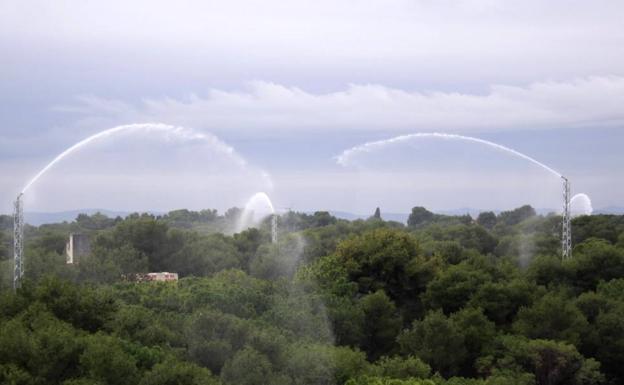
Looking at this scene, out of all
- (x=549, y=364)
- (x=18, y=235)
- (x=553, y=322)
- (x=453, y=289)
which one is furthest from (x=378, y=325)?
(x=18, y=235)

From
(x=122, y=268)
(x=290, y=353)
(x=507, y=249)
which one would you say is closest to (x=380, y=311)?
(x=290, y=353)

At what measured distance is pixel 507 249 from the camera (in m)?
96.2

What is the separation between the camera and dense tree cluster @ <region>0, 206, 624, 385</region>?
3384cm

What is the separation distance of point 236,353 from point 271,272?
104 ft

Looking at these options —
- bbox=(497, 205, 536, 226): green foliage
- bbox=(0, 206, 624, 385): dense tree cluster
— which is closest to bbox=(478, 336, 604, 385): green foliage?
bbox=(0, 206, 624, 385): dense tree cluster

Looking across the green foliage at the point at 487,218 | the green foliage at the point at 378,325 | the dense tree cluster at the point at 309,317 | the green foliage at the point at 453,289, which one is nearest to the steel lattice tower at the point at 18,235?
the dense tree cluster at the point at 309,317

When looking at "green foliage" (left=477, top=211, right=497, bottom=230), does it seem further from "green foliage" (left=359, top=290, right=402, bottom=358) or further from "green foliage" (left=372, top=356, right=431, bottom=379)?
"green foliage" (left=372, top=356, right=431, bottom=379)

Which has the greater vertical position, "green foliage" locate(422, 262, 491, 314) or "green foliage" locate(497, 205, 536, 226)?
"green foliage" locate(497, 205, 536, 226)

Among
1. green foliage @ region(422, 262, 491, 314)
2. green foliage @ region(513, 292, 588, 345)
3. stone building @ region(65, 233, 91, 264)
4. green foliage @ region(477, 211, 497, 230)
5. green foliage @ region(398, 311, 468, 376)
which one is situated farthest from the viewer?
green foliage @ region(477, 211, 497, 230)

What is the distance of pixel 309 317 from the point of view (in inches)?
1780

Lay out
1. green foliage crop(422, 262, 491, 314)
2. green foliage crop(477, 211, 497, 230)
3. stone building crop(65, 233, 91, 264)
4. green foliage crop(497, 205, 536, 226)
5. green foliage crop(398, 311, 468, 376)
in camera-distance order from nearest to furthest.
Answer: green foliage crop(398, 311, 468, 376) < green foliage crop(422, 262, 491, 314) < stone building crop(65, 233, 91, 264) < green foliage crop(497, 205, 536, 226) < green foliage crop(477, 211, 497, 230)

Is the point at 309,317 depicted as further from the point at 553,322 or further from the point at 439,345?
the point at 553,322

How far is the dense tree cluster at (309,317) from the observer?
33.8 m

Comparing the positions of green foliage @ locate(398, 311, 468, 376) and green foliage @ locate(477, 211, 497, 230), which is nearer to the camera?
green foliage @ locate(398, 311, 468, 376)
